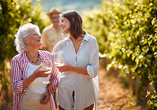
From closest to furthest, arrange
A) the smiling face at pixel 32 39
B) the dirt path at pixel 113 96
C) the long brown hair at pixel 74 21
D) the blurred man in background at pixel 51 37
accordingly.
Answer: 1. the long brown hair at pixel 74 21
2. the smiling face at pixel 32 39
3. the blurred man in background at pixel 51 37
4. the dirt path at pixel 113 96

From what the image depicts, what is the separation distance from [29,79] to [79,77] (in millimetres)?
712

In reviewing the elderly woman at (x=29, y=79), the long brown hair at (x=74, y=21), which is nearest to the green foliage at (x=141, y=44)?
the long brown hair at (x=74, y=21)

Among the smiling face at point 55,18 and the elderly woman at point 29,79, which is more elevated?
the smiling face at point 55,18

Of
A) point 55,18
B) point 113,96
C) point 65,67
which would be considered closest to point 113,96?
point 113,96

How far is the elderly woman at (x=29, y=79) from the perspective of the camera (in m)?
2.76

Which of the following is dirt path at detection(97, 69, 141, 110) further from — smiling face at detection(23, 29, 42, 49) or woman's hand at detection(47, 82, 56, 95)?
smiling face at detection(23, 29, 42, 49)

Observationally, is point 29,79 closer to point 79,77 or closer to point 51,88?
point 51,88

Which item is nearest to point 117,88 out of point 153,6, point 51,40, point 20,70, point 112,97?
point 112,97

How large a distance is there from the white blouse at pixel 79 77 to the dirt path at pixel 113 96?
2341 mm

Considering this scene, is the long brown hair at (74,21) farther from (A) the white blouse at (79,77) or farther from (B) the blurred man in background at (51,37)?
(B) the blurred man in background at (51,37)

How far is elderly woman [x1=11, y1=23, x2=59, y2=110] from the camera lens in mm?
2762

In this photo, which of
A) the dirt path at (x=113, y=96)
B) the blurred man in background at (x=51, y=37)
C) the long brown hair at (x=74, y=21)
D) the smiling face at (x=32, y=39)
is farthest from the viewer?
the dirt path at (x=113, y=96)

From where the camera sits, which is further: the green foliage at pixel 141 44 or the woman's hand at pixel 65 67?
the green foliage at pixel 141 44

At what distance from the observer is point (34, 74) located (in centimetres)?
264
